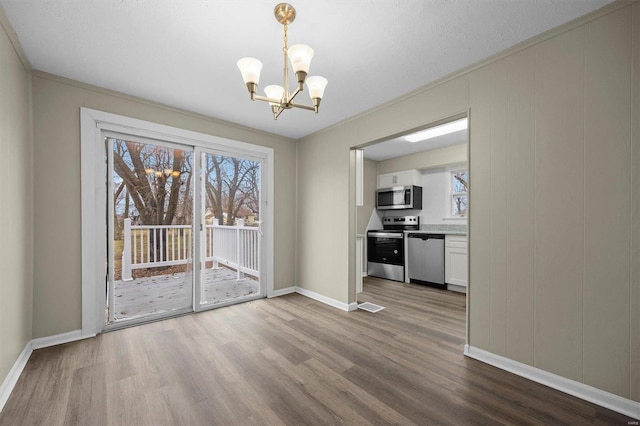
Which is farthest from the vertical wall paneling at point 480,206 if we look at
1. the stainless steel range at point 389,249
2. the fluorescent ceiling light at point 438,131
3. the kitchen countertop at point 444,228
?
the stainless steel range at point 389,249

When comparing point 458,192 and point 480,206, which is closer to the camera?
point 480,206

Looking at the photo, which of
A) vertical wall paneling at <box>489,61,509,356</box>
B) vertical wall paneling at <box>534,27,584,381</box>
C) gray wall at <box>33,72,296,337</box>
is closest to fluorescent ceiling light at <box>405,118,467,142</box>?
vertical wall paneling at <box>489,61,509,356</box>

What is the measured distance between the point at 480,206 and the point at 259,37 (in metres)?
2.16

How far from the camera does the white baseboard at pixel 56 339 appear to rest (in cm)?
235

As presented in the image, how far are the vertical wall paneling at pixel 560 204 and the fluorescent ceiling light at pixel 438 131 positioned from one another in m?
1.43

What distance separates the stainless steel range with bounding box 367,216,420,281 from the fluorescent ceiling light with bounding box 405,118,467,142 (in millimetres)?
1758

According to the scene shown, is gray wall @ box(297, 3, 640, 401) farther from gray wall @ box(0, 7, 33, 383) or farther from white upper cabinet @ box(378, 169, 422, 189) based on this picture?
gray wall @ box(0, 7, 33, 383)

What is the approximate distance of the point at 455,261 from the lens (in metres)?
4.32

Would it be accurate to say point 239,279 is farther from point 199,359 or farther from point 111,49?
point 111,49

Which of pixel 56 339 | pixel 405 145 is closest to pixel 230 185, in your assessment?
pixel 56 339

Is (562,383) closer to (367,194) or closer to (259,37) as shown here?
(259,37)

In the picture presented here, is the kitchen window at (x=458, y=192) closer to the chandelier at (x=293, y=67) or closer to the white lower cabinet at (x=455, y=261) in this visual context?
the white lower cabinet at (x=455, y=261)

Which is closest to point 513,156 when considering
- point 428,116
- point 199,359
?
point 428,116

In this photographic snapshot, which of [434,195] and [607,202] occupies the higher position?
[434,195]
